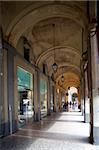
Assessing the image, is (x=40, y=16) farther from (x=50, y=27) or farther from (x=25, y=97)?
(x=25, y=97)

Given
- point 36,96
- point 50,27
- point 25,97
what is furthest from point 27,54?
point 36,96

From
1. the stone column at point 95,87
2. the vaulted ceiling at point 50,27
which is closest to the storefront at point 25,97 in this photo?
the vaulted ceiling at point 50,27

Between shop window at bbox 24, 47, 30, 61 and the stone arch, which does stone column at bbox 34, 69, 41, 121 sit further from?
the stone arch

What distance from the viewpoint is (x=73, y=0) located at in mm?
10133

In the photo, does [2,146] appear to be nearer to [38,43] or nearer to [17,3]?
[17,3]

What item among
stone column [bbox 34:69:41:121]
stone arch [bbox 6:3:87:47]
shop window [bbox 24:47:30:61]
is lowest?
stone column [bbox 34:69:41:121]

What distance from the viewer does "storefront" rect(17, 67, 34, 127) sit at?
47.0 ft

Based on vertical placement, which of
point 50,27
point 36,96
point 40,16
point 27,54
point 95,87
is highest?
point 50,27

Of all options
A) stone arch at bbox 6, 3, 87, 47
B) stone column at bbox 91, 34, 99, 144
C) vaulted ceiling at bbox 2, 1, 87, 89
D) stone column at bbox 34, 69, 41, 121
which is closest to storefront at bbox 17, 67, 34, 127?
stone column at bbox 34, 69, 41, 121

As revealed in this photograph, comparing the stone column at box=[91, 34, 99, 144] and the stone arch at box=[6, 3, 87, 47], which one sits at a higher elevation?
the stone arch at box=[6, 3, 87, 47]

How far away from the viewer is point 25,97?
1582 centimetres

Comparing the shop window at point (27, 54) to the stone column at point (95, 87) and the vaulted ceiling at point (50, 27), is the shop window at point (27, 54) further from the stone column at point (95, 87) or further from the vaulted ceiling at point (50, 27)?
the stone column at point (95, 87)

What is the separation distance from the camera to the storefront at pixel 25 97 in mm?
14336

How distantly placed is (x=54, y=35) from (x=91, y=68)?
8511 millimetres
